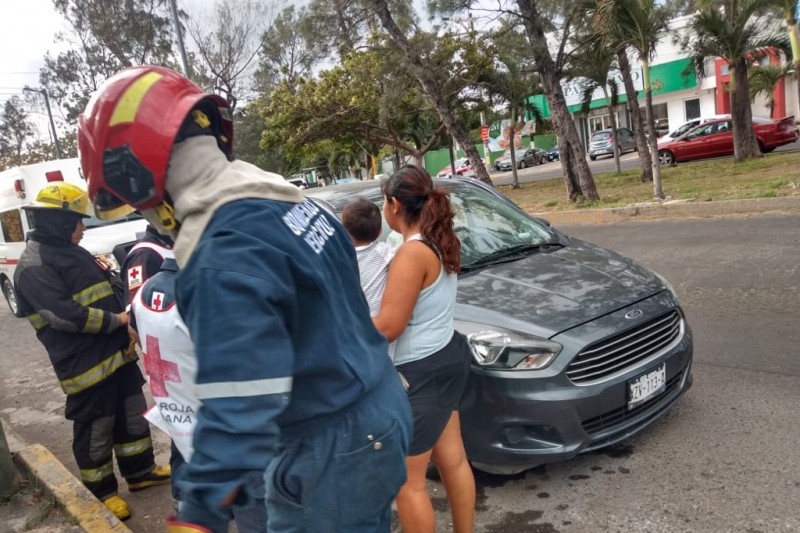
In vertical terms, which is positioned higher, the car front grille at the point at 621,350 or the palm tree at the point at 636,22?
the palm tree at the point at 636,22

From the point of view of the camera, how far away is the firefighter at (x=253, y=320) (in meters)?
1.29

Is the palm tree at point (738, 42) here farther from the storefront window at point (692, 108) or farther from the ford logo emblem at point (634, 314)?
the storefront window at point (692, 108)

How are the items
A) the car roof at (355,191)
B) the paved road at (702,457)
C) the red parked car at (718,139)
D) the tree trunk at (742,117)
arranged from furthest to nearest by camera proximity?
1. the red parked car at (718,139)
2. the tree trunk at (742,117)
3. the car roof at (355,191)
4. the paved road at (702,457)

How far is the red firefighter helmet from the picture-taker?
4.74 ft

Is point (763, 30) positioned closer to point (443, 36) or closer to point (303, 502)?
point (443, 36)

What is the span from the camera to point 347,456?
5.00ft

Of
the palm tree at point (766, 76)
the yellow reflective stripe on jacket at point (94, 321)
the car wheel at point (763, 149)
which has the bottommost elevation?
the car wheel at point (763, 149)

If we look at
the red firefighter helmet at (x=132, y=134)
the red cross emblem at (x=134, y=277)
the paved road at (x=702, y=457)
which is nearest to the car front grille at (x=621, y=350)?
the paved road at (x=702, y=457)

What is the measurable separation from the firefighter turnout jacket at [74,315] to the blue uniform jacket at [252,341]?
235 cm

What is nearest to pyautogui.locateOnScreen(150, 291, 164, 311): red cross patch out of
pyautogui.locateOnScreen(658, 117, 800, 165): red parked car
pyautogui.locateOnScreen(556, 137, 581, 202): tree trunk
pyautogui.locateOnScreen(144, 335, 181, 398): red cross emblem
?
pyautogui.locateOnScreen(144, 335, 181, 398): red cross emblem

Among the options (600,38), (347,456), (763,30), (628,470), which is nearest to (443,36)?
(600,38)

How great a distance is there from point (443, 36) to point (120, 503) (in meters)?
15.8

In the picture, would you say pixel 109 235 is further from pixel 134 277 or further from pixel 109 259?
pixel 134 277

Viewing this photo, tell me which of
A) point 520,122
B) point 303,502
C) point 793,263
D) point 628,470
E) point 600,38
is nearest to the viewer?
point 303,502
